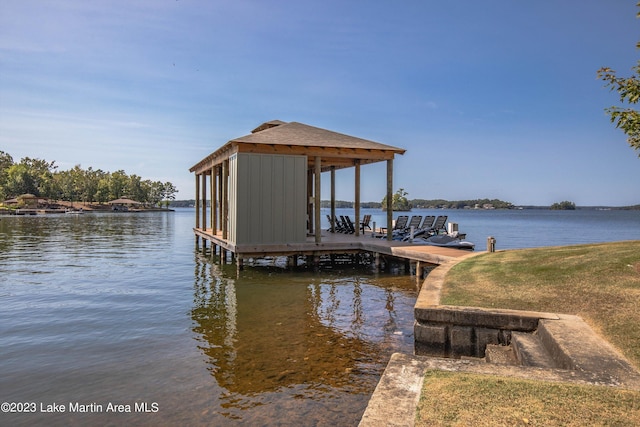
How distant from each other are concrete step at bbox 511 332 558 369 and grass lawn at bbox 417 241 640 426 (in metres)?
0.70

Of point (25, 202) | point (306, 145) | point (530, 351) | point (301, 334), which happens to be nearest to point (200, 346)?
point (301, 334)

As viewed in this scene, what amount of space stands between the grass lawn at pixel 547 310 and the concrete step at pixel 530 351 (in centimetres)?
70

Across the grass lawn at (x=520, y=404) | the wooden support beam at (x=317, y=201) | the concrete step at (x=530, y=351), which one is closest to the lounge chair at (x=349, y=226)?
the wooden support beam at (x=317, y=201)

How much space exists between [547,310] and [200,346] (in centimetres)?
552

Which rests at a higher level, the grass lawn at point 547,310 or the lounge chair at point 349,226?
the lounge chair at point 349,226

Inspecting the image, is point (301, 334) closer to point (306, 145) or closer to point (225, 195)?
point (306, 145)

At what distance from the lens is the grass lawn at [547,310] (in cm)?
309

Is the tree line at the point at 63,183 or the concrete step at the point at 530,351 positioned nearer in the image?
the concrete step at the point at 530,351

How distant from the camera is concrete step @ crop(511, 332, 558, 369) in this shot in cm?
455

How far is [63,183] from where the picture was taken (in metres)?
103

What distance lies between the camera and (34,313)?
9984 mm

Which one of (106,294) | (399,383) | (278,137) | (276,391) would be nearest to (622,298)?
(399,383)

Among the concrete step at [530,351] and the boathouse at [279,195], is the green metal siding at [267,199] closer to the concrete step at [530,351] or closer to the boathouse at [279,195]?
the boathouse at [279,195]

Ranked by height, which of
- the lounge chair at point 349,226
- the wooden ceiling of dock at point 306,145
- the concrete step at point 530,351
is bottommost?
the concrete step at point 530,351
